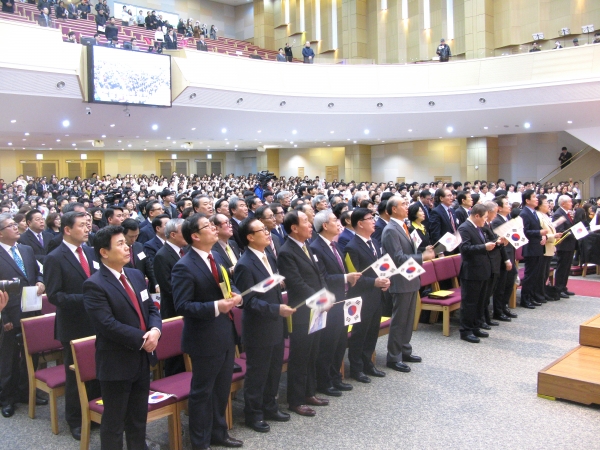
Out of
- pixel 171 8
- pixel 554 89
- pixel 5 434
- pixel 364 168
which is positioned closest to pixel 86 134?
pixel 171 8

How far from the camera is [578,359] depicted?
4285mm

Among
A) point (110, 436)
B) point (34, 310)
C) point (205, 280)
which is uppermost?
point (205, 280)

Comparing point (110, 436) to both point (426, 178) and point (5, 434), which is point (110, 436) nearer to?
point (5, 434)

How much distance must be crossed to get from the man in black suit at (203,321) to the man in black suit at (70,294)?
815 mm

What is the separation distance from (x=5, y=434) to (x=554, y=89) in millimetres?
15611

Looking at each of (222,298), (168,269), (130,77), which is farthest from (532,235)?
(130,77)

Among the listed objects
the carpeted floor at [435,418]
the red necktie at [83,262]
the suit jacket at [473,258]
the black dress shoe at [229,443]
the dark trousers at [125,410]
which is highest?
the red necktie at [83,262]

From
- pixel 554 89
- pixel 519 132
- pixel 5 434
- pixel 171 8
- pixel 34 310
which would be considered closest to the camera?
pixel 5 434

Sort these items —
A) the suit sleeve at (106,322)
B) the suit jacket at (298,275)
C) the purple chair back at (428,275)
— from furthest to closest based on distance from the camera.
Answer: the purple chair back at (428,275) < the suit jacket at (298,275) < the suit sleeve at (106,322)

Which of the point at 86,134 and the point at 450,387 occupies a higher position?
the point at 86,134

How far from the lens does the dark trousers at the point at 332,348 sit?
4.00 m

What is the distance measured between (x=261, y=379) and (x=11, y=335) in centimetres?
202

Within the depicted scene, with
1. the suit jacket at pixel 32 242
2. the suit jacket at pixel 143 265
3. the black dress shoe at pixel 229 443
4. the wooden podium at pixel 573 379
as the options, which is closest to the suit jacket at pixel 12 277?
the suit jacket at pixel 143 265

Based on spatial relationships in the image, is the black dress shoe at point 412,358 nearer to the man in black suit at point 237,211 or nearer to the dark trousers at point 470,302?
the dark trousers at point 470,302
